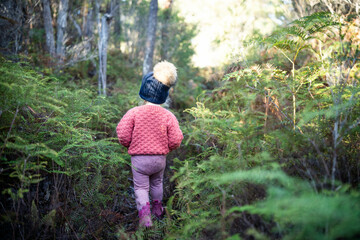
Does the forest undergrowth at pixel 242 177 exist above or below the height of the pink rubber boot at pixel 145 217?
above

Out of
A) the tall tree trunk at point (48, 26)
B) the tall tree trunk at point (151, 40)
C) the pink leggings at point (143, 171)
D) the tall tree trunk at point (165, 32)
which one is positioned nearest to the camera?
the pink leggings at point (143, 171)

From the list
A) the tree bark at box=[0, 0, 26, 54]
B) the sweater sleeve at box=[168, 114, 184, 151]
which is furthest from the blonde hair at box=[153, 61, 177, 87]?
the tree bark at box=[0, 0, 26, 54]

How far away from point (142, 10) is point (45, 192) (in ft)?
34.3

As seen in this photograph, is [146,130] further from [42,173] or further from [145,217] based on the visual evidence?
[42,173]

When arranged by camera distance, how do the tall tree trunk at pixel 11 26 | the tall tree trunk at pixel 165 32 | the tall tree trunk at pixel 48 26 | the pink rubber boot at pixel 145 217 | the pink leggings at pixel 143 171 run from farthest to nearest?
the tall tree trunk at pixel 165 32
the tall tree trunk at pixel 48 26
the tall tree trunk at pixel 11 26
the pink leggings at pixel 143 171
the pink rubber boot at pixel 145 217

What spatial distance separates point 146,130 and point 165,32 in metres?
8.40

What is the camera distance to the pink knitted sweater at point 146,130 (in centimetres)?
304

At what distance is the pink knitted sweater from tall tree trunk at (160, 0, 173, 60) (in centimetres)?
722

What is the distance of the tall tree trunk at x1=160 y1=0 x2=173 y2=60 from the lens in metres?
9.96

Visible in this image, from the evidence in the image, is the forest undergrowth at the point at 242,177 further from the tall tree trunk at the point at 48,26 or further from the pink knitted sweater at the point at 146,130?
the tall tree trunk at the point at 48,26

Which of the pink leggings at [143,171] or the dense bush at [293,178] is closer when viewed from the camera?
the dense bush at [293,178]

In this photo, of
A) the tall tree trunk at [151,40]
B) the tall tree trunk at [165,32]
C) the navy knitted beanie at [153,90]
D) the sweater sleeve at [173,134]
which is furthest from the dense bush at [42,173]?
the tall tree trunk at [165,32]

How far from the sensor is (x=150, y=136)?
3059 mm

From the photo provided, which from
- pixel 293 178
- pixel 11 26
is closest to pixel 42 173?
pixel 293 178
